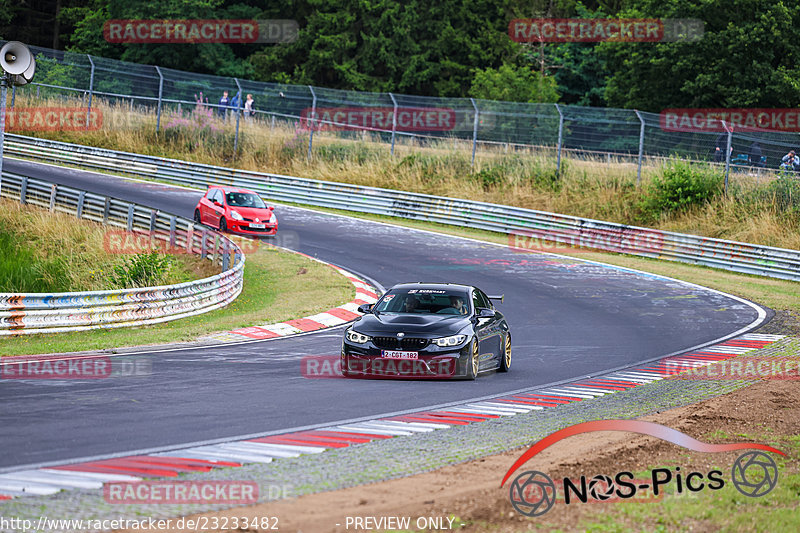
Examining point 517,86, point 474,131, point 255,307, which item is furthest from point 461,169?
point 517,86

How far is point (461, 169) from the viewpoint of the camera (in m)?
39.0

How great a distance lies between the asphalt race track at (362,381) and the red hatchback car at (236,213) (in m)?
1.24

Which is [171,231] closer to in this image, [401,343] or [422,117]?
[401,343]

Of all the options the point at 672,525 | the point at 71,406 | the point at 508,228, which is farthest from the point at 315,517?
the point at 508,228

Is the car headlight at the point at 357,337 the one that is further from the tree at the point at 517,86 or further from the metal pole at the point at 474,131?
the tree at the point at 517,86

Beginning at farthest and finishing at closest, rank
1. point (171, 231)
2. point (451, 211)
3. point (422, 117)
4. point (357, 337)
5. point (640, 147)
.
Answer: point (422, 117), point (451, 211), point (640, 147), point (171, 231), point (357, 337)

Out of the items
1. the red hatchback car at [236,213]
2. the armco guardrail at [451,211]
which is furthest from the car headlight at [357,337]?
the armco guardrail at [451,211]

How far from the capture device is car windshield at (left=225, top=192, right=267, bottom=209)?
30.0m

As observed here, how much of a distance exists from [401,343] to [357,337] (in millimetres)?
643

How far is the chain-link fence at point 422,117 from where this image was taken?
33750 millimetres

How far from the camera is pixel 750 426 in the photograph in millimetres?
10109

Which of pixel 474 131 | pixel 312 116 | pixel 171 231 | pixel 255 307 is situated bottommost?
pixel 255 307

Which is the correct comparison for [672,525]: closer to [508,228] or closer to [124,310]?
[124,310]

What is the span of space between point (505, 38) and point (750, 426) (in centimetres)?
5979
